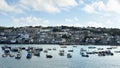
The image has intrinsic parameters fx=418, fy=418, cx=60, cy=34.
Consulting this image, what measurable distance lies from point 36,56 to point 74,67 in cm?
2526

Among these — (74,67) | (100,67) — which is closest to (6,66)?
(74,67)

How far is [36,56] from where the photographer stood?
8581 centimetres

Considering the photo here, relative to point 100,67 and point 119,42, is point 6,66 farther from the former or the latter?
point 119,42

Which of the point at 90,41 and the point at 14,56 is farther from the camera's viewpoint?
the point at 90,41

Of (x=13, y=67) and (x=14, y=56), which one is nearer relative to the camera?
(x=13, y=67)

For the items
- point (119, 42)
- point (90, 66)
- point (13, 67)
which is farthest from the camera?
point (119, 42)

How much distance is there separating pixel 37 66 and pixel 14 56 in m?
20.7

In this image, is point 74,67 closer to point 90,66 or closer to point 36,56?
point 90,66

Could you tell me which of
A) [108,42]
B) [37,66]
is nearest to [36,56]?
[37,66]

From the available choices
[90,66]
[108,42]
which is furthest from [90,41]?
[90,66]

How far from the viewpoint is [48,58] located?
265 ft

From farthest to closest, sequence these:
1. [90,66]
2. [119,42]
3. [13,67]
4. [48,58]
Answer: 1. [119,42]
2. [48,58]
3. [90,66]
4. [13,67]

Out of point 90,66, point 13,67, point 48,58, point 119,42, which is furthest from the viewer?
point 119,42

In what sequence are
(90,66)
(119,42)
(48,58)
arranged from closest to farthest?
1. (90,66)
2. (48,58)
3. (119,42)
